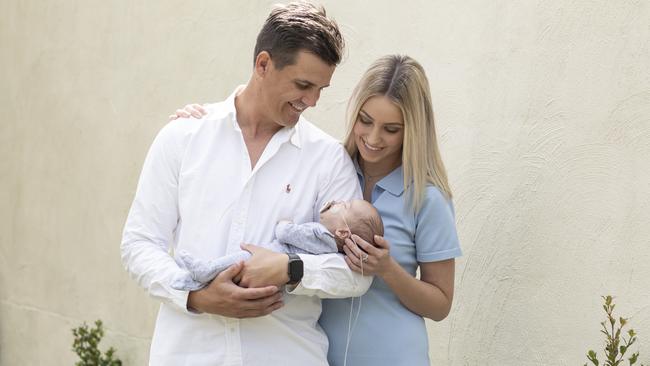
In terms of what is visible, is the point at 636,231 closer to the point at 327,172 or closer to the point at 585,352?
the point at 585,352

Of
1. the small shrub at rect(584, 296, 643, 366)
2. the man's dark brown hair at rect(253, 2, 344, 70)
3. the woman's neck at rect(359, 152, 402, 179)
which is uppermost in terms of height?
the man's dark brown hair at rect(253, 2, 344, 70)

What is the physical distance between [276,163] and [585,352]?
49.2 inches

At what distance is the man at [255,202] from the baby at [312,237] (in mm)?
42

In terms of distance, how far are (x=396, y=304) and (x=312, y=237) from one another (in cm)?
40

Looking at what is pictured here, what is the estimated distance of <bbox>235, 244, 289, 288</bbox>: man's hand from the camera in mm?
2840

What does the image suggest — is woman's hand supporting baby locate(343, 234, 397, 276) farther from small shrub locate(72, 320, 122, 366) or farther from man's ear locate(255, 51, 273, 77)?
small shrub locate(72, 320, 122, 366)

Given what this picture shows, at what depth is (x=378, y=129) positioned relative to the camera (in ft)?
10.2

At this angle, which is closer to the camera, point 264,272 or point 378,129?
point 264,272

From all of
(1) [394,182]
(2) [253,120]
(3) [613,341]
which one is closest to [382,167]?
(1) [394,182]

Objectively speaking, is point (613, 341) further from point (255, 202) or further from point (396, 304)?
point (255, 202)

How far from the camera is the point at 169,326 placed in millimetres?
3031

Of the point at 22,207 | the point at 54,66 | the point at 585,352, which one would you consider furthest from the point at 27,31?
the point at 585,352

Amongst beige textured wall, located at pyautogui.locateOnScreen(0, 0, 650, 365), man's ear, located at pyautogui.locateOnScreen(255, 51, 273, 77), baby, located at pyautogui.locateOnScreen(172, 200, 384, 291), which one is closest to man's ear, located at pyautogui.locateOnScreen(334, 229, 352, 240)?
baby, located at pyautogui.locateOnScreen(172, 200, 384, 291)

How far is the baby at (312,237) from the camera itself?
2871 mm
